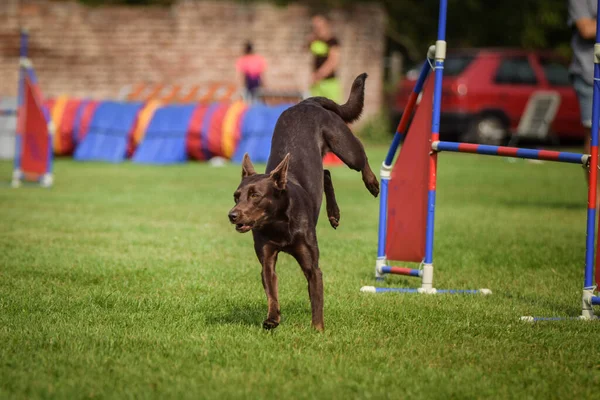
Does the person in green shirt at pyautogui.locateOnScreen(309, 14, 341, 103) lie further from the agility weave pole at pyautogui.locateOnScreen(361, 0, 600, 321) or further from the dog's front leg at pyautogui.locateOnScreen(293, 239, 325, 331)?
the dog's front leg at pyautogui.locateOnScreen(293, 239, 325, 331)

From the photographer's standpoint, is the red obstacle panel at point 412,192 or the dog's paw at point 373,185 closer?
the dog's paw at point 373,185

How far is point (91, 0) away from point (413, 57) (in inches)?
341

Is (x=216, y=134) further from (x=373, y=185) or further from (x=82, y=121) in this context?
(x=373, y=185)

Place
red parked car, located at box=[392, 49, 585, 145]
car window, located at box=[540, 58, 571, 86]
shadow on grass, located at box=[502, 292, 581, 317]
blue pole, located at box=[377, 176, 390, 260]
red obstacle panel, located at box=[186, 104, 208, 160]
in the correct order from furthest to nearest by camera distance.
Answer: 1. car window, located at box=[540, 58, 571, 86]
2. red parked car, located at box=[392, 49, 585, 145]
3. red obstacle panel, located at box=[186, 104, 208, 160]
4. blue pole, located at box=[377, 176, 390, 260]
5. shadow on grass, located at box=[502, 292, 581, 317]

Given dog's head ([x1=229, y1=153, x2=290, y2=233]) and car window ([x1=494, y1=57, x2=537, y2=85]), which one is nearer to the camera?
dog's head ([x1=229, y1=153, x2=290, y2=233])

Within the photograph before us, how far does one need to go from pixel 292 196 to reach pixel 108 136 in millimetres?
13247

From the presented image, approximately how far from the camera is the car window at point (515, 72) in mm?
19766

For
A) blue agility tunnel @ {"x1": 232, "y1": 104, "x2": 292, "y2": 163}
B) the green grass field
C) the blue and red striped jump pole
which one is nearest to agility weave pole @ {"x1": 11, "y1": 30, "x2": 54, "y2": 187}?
the green grass field

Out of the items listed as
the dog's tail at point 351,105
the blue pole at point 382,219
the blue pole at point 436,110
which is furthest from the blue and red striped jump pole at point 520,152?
the blue pole at point 382,219

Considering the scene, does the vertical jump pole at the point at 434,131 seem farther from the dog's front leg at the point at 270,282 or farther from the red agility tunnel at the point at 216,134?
the red agility tunnel at the point at 216,134

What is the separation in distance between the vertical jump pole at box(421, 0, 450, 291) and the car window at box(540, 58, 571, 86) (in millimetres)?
15133

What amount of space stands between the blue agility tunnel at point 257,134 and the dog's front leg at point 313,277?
37.2 ft

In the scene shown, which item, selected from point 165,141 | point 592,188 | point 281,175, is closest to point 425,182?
point 592,188

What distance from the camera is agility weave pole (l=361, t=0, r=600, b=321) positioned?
5164 millimetres
